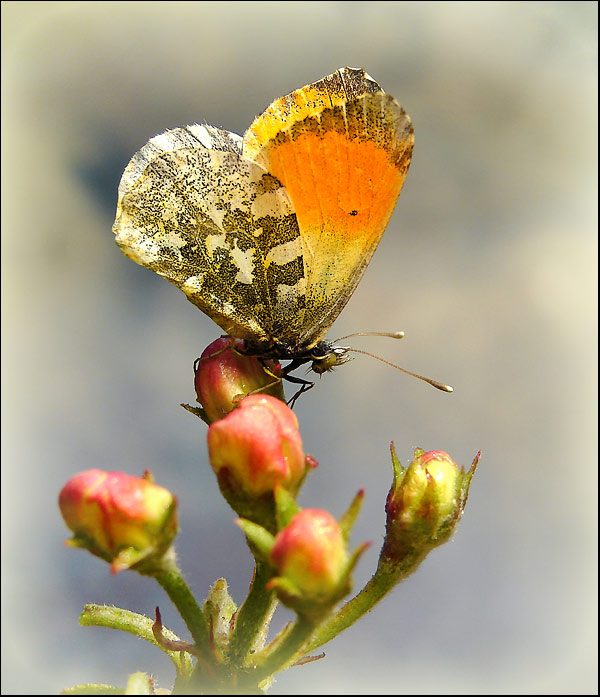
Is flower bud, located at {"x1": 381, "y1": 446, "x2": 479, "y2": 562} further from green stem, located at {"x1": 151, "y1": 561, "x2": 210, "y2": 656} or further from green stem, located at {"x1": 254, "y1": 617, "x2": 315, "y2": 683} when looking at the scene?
green stem, located at {"x1": 151, "y1": 561, "x2": 210, "y2": 656}

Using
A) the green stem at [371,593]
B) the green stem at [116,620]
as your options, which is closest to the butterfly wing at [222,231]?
the green stem at [371,593]

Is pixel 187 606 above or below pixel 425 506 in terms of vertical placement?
below

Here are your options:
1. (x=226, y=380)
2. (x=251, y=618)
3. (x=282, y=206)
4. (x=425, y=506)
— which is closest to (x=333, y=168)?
(x=282, y=206)

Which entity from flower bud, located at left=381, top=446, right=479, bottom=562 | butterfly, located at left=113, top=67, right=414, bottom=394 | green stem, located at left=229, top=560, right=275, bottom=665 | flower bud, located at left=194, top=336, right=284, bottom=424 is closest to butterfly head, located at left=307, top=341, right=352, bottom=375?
butterfly, located at left=113, top=67, right=414, bottom=394

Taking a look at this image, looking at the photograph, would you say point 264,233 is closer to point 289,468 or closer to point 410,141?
point 410,141

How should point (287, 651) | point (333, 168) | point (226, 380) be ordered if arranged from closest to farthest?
point (287, 651) → point (226, 380) → point (333, 168)

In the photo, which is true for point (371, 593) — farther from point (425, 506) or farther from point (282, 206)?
point (282, 206)
